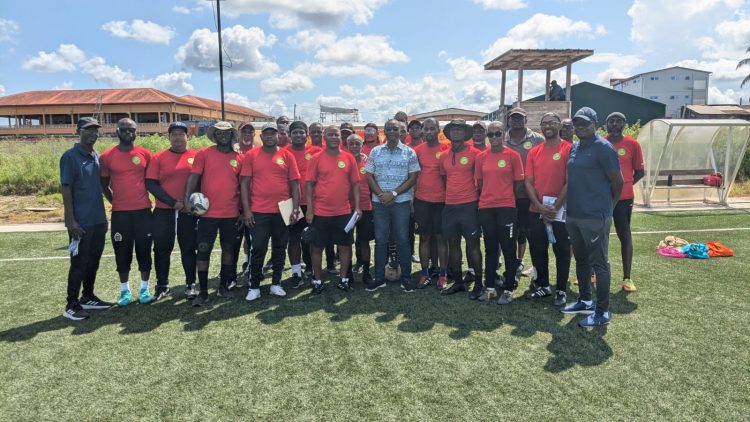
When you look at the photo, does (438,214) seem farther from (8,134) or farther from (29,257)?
(8,134)

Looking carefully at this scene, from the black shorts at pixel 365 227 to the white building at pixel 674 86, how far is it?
62.6m

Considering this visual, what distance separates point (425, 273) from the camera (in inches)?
234

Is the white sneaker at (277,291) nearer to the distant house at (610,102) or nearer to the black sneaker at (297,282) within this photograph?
the black sneaker at (297,282)

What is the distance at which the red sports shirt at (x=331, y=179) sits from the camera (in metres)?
5.47

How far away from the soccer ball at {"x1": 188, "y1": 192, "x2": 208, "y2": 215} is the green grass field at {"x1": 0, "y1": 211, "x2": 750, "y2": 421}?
108 cm

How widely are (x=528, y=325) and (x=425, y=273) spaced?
1621 millimetres

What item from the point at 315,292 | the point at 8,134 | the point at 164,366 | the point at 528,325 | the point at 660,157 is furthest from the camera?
the point at 8,134

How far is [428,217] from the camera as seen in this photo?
5711 millimetres

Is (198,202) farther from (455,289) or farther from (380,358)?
(455,289)

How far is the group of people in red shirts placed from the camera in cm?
489

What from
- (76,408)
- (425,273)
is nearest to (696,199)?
(425,273)

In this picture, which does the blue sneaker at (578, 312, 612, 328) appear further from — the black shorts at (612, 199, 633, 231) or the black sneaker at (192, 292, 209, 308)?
the black sneaker at (192, 292, 209, 308)

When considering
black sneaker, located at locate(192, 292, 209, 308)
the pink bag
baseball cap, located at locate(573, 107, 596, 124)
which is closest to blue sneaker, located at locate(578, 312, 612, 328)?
baseball cap, located at locate(573, 107, 596, 124)

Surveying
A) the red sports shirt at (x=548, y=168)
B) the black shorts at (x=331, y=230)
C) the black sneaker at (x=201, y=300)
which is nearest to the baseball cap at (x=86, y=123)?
the black sneaker at (x=201, y=300)
